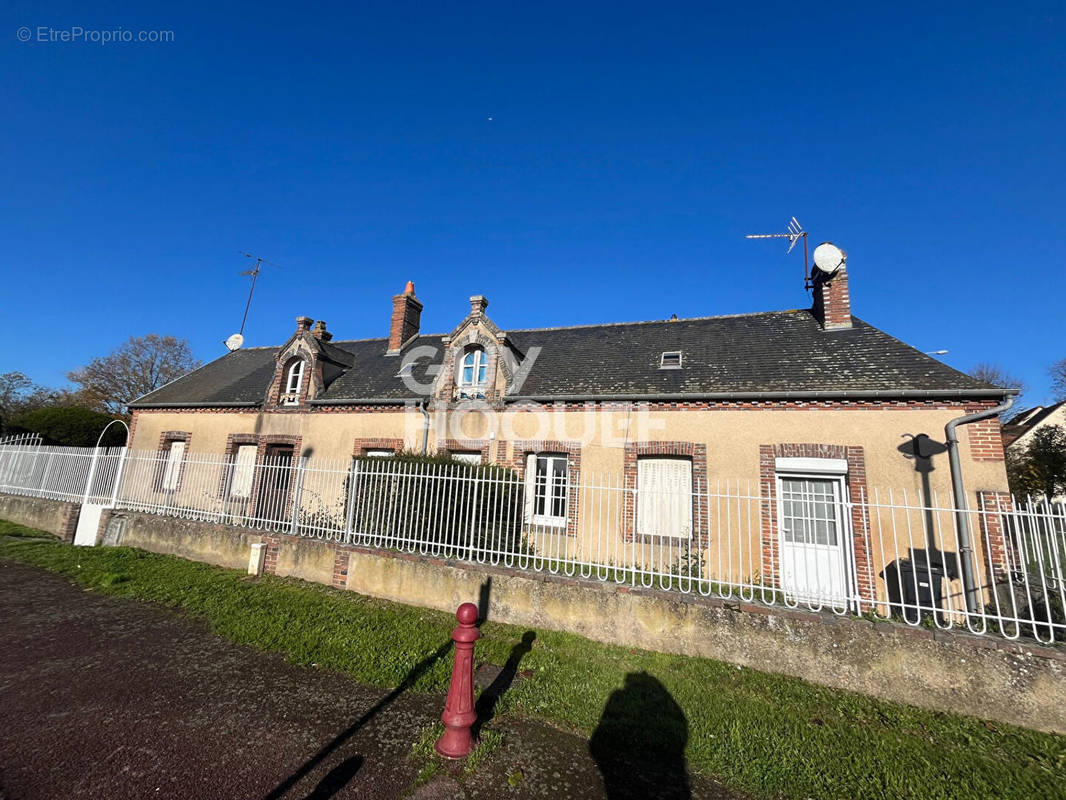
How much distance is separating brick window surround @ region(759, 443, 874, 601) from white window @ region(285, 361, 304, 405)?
40.4ft

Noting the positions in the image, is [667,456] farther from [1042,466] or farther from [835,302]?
[1042,466]

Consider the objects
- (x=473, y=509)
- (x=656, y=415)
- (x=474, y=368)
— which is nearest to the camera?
(x=473, y=509)

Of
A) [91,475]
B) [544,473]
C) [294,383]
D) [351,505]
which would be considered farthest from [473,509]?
[91,475]

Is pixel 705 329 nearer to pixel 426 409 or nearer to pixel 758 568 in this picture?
pixel 758 568

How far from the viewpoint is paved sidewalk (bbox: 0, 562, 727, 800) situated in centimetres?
272

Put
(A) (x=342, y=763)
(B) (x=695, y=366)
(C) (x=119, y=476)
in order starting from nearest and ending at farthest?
(A) (x=342, y=763), (C) (x=119, y=476), (B) (x=695, y=366)

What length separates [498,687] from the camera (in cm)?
405

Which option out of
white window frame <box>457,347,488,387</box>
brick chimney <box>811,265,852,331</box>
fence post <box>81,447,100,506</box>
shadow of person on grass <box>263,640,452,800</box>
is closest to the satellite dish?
brick chimney <box>811,265,852,331</box>

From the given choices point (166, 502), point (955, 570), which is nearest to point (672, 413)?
point (955, 570)

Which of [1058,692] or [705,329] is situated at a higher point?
[705,329]

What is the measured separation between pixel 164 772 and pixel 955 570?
32.0 feet

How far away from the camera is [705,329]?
11711 mm

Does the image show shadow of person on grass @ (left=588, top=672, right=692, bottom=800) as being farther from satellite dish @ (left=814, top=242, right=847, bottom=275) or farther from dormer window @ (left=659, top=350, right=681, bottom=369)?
satellite dish @ (left=814, top=242, right=847, bottom=275)

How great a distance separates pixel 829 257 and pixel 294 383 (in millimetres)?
14801
